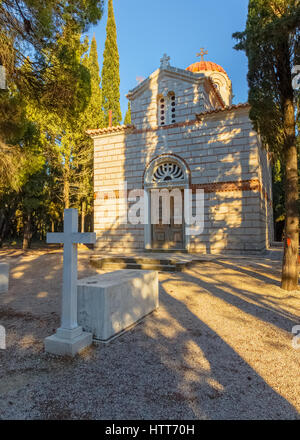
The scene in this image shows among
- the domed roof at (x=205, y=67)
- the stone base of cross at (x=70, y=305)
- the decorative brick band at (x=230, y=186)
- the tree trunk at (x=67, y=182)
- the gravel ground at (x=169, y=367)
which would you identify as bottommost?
the gravel ground at (x=169, y=367)

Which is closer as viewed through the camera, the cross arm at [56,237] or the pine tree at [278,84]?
the cross arm at [56,237]

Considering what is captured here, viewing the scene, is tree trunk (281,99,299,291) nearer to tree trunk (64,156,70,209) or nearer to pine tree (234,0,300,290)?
pine tree (234,0,300,290)

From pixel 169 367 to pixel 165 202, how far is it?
35.7 ft

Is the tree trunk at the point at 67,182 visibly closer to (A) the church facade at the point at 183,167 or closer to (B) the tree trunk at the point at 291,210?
(A) the church facade at the point at 183,167

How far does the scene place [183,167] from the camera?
42.4 feet

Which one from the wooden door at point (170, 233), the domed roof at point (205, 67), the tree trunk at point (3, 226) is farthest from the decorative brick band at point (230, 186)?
the tree trunk at point (3, 226)

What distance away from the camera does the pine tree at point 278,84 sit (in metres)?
6.02

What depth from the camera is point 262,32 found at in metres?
6.00

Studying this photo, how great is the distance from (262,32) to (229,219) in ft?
24.1

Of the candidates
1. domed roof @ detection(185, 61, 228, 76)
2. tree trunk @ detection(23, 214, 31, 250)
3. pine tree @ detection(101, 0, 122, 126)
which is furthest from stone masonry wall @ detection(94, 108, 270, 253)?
pine tree @ detection(101, 0, 122, 126)

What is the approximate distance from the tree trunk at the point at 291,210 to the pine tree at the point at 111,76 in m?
20.7

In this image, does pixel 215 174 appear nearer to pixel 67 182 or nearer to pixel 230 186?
pixel 230 186

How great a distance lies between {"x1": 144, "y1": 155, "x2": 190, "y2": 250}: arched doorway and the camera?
1311 centimetres

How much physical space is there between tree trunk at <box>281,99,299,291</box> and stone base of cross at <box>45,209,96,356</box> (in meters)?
4.81
